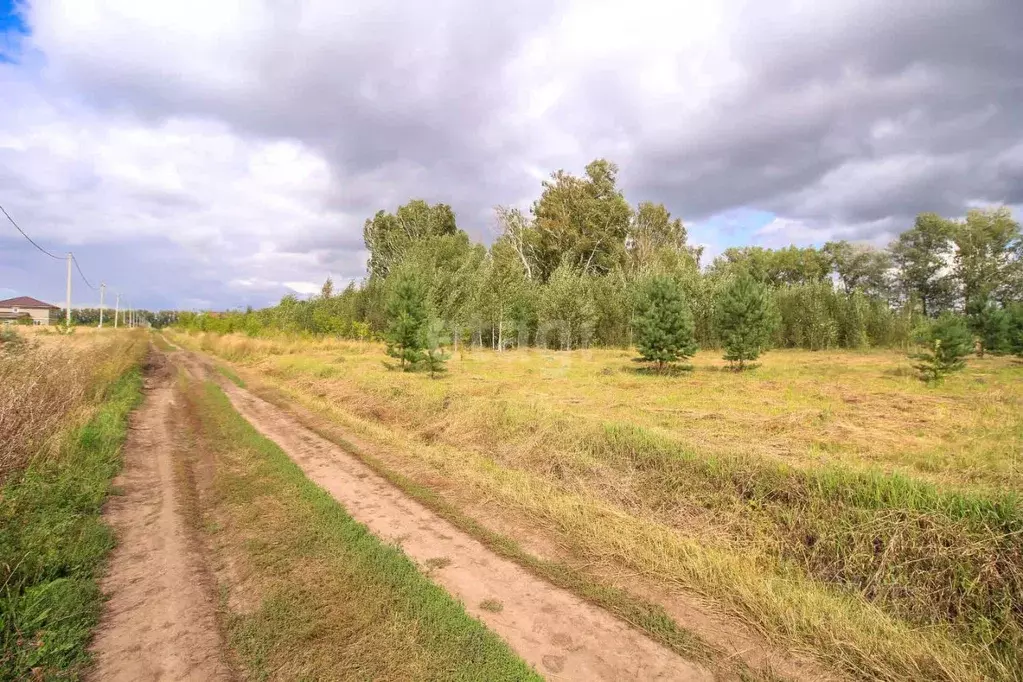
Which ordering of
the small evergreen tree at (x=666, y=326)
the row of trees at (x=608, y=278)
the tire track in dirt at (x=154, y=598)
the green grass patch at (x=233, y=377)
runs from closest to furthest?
the tire track in dirt at (x=154, y=598), the green grass patch at (x=233, y=377), the small evergreen tree at (x=666, y=326), the row of trees at (x=608, y=278)

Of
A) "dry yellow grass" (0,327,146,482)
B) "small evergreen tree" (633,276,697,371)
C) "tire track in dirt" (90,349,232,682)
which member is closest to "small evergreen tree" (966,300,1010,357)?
"small evergreen tree" (633,276,697,371)

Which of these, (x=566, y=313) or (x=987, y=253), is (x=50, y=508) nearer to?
(x=566, y=313)

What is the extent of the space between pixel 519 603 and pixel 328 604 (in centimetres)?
138

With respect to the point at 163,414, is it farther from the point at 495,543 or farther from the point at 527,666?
the point at 527,666

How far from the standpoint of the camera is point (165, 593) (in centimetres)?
371

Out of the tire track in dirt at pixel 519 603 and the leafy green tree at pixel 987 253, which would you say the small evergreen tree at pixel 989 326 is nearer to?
the leafy green tree at pixel 987 253

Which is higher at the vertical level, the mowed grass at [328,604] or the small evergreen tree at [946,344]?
the small evergreen tree at [946,344]

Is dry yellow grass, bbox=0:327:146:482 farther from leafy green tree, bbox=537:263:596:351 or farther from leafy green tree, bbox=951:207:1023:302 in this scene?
leafy green tree, bbox=951:207:1023:302

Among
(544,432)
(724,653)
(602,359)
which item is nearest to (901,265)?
(602,359)

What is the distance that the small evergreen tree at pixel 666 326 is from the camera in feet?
65.9

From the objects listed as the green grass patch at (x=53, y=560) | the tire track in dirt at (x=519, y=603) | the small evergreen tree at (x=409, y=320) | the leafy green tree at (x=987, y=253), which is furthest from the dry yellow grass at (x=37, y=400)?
the leafy green tree at (x=987, y=253)

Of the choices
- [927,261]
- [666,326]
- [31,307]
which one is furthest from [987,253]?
[31,307]

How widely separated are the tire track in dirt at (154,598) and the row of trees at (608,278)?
64.8 ft

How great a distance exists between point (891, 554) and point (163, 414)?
1318cm
